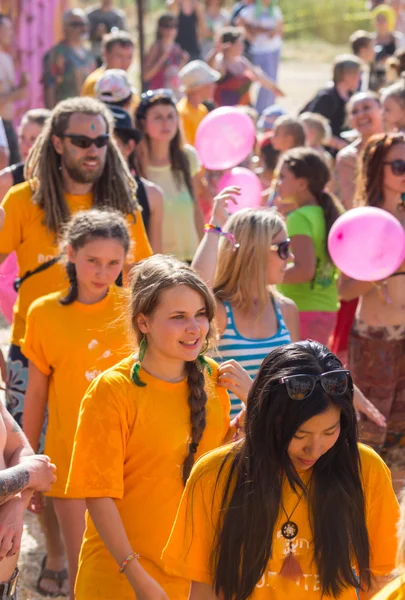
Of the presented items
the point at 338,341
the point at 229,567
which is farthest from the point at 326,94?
the point at 229,567

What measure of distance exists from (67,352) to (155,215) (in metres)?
1.58

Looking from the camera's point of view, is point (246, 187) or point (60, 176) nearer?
point (60, 176)

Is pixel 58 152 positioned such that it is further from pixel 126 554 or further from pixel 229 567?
pixel 229 567

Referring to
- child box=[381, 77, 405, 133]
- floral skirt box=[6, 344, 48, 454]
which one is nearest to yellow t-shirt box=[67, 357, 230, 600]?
floral skirt box=[6, 344, 48, 454]

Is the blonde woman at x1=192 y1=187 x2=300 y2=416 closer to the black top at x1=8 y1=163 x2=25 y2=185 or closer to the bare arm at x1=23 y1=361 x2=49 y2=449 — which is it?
the bare arm at x1=23 y1=361 x2=49 y2=449

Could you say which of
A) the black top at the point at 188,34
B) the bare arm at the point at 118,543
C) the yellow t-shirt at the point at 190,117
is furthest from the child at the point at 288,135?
the black top at the point at 188,34

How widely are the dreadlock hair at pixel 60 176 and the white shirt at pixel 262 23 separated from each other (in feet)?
30.0

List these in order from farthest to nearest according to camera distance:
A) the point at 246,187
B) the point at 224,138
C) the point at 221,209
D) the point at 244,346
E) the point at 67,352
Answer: the point at 224,138 < the point at 246,187 < the point at 221,209 < the point at 244,346 < the point at 67,352

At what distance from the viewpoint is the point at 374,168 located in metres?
5.55

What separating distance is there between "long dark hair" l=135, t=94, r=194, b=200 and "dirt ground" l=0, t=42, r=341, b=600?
227 cm

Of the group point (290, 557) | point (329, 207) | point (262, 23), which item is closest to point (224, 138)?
point (329, 207)

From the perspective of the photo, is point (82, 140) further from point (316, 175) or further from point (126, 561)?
point (126, 561)

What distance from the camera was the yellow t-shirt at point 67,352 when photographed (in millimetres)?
4082

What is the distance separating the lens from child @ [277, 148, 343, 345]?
5926 millimetres
